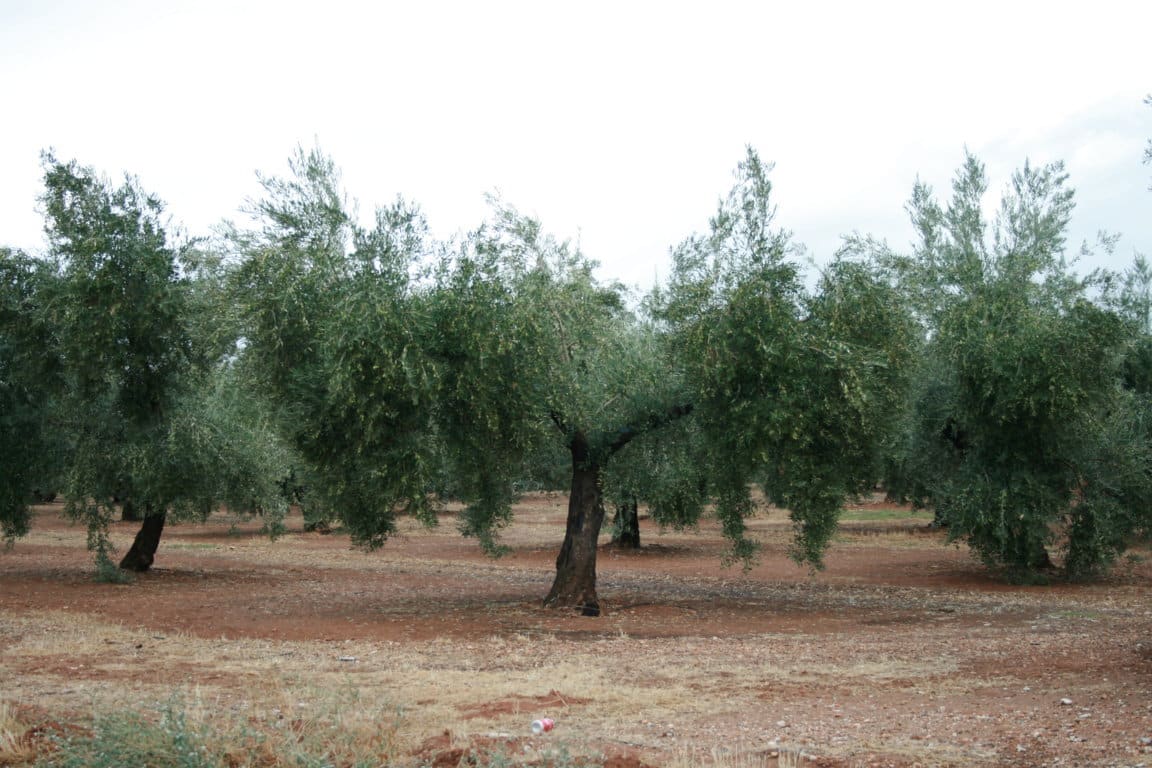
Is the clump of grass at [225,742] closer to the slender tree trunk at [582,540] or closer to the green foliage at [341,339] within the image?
the green foliage at [341,339]

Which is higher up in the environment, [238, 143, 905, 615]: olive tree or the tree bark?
[238, 143, 905, 615]: olive tree

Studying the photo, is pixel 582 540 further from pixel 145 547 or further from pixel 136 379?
pixel 145 547

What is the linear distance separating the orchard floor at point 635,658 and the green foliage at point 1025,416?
1.51 m

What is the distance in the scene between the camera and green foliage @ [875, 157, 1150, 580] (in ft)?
65.8

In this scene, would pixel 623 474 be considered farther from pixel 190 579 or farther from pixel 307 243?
pixel 190 579

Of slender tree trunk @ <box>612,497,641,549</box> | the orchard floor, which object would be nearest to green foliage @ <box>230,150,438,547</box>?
the orchard floor

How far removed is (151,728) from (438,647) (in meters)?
7.12

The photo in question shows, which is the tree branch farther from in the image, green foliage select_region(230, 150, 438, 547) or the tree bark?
the tree bark

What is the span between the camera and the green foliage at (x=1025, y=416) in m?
20.1

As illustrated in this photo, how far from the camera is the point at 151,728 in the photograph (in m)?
6.87

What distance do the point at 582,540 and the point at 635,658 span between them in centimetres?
454

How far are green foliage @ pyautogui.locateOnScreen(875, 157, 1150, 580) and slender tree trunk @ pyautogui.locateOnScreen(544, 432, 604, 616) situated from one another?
7391mm

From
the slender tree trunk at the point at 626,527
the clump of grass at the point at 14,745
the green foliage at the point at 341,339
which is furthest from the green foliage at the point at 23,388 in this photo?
the slender tree trunk at the point at 626,527

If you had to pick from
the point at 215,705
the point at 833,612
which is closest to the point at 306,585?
the point at 833,612
